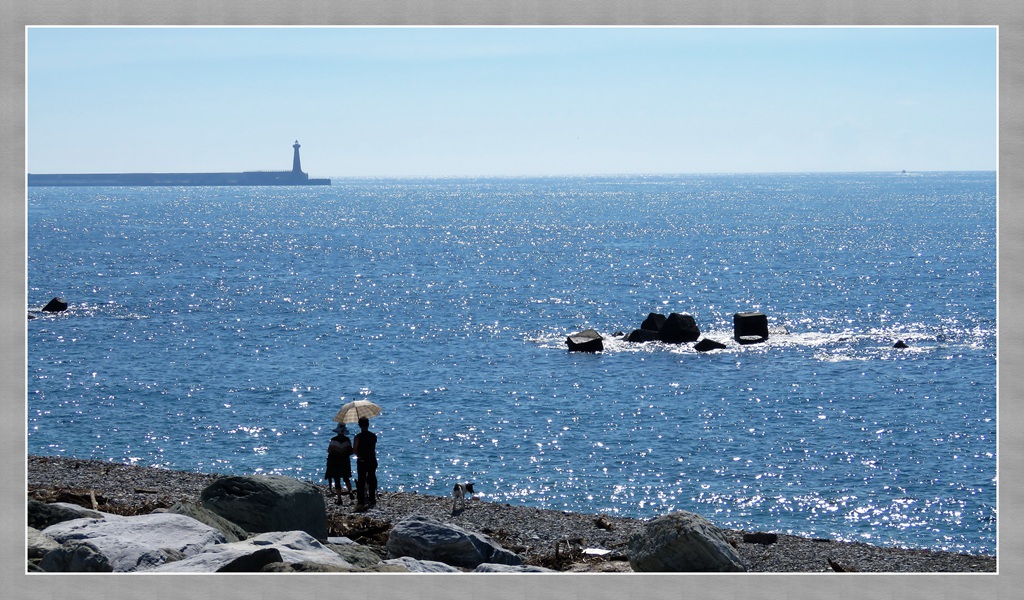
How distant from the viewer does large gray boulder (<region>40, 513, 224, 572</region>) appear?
584 inches

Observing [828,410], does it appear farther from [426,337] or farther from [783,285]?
[783,285]

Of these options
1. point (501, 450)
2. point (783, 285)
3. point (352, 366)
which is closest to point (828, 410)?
point (501, 450)

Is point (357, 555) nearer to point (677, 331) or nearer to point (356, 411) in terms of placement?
point (356, 411)

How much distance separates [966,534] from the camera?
3241cm

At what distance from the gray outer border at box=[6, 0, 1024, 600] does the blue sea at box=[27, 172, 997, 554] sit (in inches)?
754

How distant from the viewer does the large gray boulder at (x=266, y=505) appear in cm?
1898

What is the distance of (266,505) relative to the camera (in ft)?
62.7

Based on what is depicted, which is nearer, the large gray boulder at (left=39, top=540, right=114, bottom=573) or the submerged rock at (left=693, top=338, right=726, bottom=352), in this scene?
the large gray boulder at (left=39, top=540, right=114, bottom=573)

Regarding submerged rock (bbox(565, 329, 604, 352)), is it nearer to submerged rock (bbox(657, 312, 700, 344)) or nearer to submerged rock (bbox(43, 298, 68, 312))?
submerged rock (bbox(657, 312, 700, 344))

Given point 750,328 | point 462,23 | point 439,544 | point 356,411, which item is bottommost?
point 439,544

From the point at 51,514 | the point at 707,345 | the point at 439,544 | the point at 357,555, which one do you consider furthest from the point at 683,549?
the point at 707,345

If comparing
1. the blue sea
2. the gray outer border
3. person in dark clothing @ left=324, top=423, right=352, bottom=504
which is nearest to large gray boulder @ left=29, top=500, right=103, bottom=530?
the gray outer border

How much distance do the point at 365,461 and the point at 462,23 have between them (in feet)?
39.4

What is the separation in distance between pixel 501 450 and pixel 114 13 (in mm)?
29854
